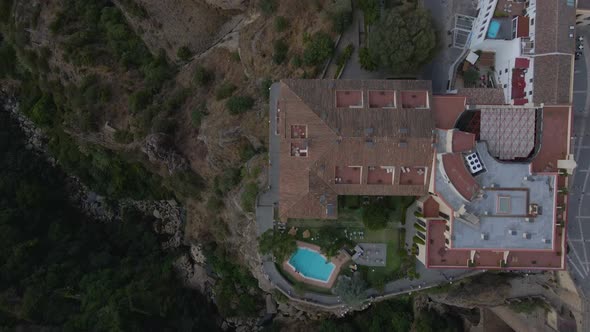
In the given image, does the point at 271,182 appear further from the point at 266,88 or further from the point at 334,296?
the point at 334,296

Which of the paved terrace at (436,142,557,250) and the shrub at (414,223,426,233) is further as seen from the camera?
the shrub at (414,223,426,233)

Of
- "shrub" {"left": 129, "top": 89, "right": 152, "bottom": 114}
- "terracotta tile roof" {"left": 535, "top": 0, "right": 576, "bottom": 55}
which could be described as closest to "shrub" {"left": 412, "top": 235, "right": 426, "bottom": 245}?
"terracotta tile roof" {"left": 535, "top": 0, "right": 576, "bottom": 55}

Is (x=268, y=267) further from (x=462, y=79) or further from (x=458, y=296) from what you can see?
(x=462, y=79)

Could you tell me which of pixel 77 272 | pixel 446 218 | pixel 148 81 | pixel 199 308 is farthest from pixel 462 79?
pixel 77 272

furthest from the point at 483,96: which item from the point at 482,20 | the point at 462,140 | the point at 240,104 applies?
the point at 240,104

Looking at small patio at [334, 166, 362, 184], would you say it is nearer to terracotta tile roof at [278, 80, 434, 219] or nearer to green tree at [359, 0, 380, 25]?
terracotta tile roof at [278, 80, 434, 219]

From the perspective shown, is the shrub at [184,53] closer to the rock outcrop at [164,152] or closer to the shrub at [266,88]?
the rock outcrop at [164,152]
